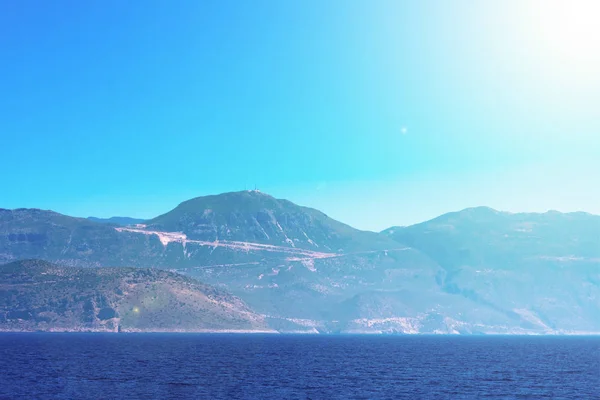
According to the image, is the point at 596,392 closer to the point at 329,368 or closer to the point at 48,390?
the point at 329,368

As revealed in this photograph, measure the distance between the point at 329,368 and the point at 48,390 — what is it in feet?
282

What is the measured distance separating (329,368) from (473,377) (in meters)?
42.3

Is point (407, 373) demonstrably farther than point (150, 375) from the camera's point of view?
Yes

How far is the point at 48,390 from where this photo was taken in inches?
4924

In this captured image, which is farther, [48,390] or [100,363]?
[100,363]

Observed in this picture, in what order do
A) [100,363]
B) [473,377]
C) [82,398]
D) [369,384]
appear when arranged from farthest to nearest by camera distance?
1. [100,363]
2. [473,377]
3. [369,384]
4. [82,398]

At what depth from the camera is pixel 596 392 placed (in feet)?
451

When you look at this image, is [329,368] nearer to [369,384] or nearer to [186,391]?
[369,384]

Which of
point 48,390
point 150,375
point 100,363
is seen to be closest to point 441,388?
point 150,375

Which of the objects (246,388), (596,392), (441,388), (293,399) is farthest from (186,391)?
(596,392)

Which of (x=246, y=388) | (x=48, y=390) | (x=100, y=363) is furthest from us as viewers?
(x=100, y=363)

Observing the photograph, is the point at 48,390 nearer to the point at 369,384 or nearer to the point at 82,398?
the point at 82,398

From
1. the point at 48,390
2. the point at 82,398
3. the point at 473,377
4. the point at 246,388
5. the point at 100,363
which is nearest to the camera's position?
the point at 82,398

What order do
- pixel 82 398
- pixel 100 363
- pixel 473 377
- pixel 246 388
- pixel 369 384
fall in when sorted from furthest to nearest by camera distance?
1. pixel 100 363
2. pixel 473 377
3. pixel 369 384
4. pixel 246 388
5. pixel 82 398
